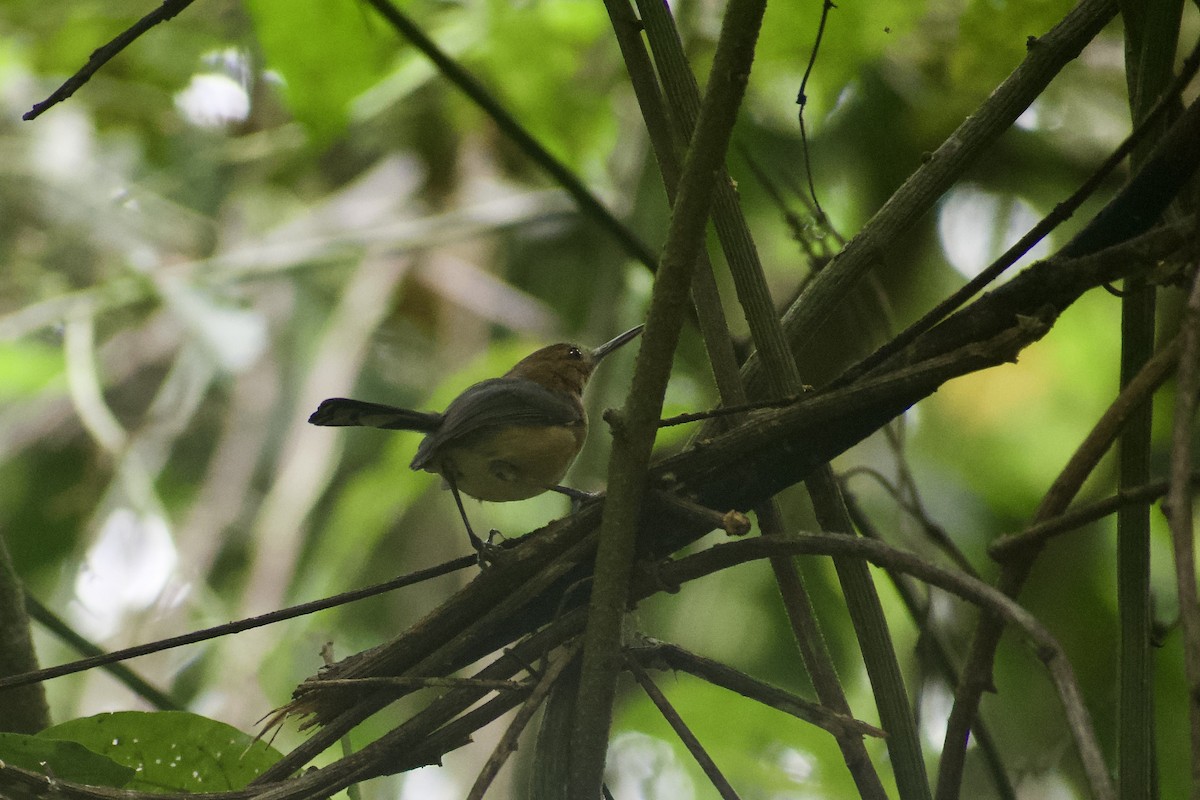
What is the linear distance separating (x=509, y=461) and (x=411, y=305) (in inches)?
111

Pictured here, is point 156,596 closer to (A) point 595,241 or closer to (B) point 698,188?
(A) point 595,241

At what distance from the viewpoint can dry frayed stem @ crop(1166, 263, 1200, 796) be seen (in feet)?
2.97

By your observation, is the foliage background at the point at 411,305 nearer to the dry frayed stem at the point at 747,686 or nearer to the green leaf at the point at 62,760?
the dry frayed stem at the point at 747,686

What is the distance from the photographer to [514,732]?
→ 4.33 feet

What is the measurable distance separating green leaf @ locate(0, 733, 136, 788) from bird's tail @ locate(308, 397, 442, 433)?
2.19ft

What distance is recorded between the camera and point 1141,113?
5.13ft

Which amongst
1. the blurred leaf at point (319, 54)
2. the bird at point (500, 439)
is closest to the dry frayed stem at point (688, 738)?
the bird at point (500, 439)

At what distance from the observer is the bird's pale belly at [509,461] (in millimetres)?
2670

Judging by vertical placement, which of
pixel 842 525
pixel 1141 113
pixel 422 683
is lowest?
pixel 422 683

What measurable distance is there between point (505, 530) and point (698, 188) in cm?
288

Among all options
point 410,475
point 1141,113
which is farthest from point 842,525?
point 410,475

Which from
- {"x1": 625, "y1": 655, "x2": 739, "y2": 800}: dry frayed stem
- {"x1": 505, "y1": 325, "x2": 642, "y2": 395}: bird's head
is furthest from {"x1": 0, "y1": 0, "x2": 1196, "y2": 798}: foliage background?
{"x1": 625, "y1": 655, "x2": 739, "y2": 800}: dry frayed stem

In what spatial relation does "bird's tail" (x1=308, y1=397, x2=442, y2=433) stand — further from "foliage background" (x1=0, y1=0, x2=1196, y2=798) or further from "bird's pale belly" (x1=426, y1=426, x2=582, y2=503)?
"foliage background" (x1=0, y1=0, x2=1196, y2=798)

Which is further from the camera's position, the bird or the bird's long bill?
the bird's long bill
